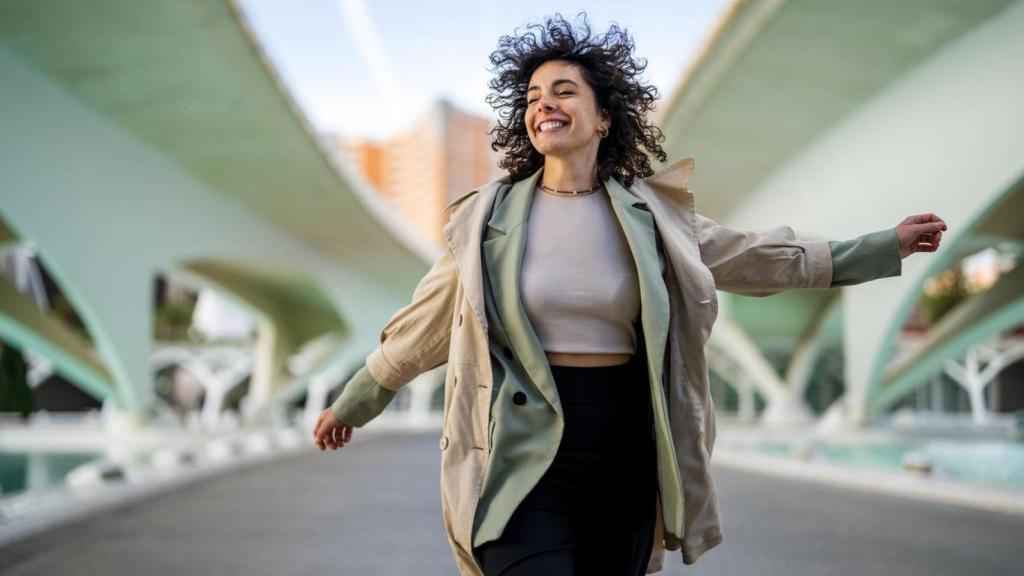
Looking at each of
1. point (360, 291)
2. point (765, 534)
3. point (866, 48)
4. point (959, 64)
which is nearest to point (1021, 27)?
point (959, 64)

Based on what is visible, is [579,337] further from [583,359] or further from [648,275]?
[648,275]

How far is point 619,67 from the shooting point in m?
2.76

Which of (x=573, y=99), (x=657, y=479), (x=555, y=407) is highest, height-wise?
(x=573, y=99)

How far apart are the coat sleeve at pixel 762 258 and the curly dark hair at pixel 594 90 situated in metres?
0.29

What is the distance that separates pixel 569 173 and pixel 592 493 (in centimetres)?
86

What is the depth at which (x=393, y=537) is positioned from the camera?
7285 millimetres

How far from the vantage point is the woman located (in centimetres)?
237

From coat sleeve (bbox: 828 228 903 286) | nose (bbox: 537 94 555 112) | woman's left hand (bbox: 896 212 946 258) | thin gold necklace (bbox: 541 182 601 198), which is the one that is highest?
nose (bbox: 537 94 555 112)

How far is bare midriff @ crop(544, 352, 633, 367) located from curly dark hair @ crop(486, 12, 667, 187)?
53 centimetres

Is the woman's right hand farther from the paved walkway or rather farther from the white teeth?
the paved walkway

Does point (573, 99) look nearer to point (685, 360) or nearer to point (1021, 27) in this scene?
point (685, 360)

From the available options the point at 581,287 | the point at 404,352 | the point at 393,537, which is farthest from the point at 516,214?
the point at 393,537

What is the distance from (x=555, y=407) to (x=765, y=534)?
5629 millimetres

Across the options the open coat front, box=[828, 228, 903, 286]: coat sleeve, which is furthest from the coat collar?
box=[828, 228, 903, 286]: coat sleeve
